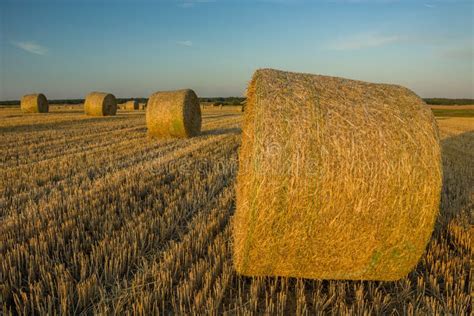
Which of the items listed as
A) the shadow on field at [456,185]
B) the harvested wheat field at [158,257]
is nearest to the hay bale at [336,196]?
the harvested wheat field at [158,257]

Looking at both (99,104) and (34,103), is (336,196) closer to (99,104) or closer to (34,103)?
(99,104)

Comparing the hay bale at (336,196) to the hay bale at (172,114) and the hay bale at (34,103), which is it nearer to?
the hay bale at (172,114)

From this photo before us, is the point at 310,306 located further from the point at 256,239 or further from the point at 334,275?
the point at 256,239

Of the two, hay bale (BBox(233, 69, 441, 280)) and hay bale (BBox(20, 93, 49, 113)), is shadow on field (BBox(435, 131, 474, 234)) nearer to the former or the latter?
hay bale (BBox(233, 69, 441, 280))

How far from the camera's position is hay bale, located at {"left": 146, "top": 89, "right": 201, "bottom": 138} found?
11508 mm

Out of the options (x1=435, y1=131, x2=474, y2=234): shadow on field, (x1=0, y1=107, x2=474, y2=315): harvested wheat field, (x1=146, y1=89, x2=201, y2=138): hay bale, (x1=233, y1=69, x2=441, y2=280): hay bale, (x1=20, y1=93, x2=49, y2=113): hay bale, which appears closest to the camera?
(x1=0, y1=107, x2=474, y2=315): harvested wheat field

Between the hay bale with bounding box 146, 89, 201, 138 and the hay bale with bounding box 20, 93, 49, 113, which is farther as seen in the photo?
the hay bale with bounding box 20, 93, 49, 113

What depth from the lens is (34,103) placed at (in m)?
26.3

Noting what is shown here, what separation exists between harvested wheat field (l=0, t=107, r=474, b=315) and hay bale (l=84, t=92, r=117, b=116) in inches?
702

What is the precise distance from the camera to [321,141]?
118 inches

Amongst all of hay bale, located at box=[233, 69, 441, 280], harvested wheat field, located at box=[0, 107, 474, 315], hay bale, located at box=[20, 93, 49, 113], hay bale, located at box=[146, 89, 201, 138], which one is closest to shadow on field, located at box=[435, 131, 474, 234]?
harvested wheat field, located at box=[0, 107, 474, 315]

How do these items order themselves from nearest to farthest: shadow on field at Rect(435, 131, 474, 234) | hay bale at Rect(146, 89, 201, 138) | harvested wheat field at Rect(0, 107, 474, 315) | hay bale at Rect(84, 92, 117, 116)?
1. harvested wheat field at Rect(0, 107, 474, 315)
2. shadow on field at Rect(435, 131, 474, 234)
3. hay bale at Rect(146, 89, 201, 138)
4. hay bale at Rect(84, 92, 117, 116)

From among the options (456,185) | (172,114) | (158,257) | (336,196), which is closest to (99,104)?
(172,114)

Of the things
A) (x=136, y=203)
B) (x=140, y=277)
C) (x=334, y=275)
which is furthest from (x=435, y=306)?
(x=136, y=203)
